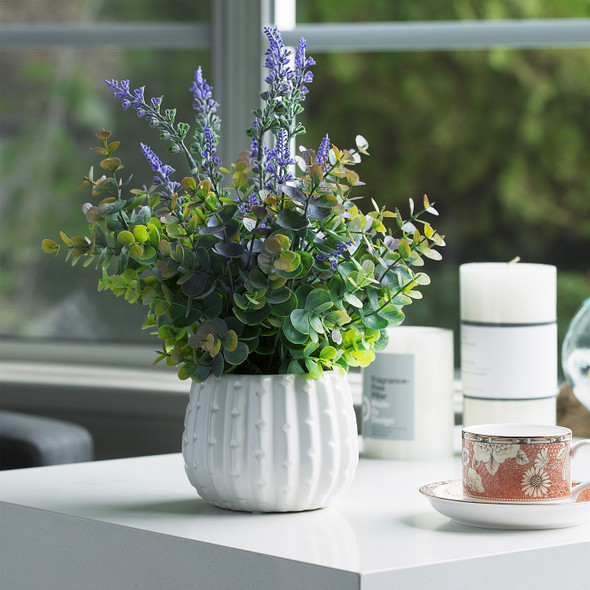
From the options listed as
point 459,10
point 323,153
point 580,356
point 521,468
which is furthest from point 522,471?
point 459,10

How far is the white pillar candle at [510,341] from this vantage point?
1.18m

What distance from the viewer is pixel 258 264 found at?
0.84m

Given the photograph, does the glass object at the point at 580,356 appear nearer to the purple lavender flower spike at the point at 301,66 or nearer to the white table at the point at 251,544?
the white table at the point at 251,544

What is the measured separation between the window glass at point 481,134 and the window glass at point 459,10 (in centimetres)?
19

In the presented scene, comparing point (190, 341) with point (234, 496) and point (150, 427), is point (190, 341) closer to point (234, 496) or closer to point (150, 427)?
point (234, 496)

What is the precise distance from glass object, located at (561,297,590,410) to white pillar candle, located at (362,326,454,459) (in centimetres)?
25

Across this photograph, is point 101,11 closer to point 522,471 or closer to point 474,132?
point 522,471

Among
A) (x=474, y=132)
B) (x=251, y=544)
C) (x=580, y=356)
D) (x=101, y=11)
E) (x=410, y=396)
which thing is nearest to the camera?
(x=251, y=544)

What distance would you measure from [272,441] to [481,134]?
4431 mm

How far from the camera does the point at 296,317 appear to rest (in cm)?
83

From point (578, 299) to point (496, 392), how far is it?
10.6 ft

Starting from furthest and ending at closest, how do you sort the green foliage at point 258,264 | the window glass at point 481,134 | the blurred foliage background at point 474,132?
the window glass at point 481,134
the blurred foliage background at point 474,132
the green foliage at point 258,264

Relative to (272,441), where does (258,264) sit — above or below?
above

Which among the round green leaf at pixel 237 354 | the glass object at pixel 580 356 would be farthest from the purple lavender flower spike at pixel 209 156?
the glass object at pixel 580 356
